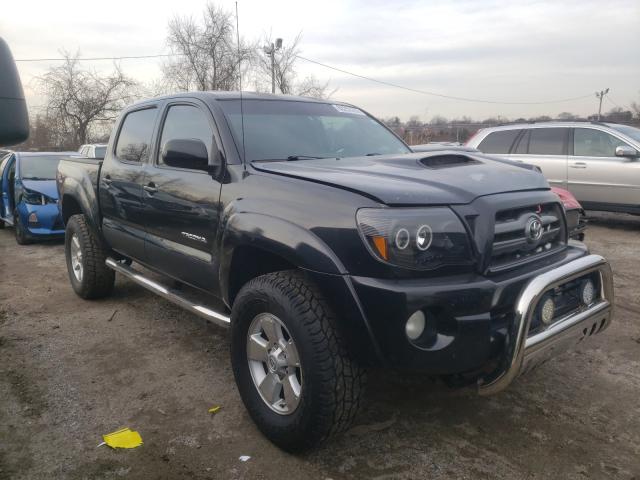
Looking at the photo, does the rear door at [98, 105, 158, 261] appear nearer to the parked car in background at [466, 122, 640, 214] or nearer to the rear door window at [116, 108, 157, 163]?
the rear door window at [116, 108, 157, 163]

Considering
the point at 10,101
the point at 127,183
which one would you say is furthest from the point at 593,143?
the point at 10,101

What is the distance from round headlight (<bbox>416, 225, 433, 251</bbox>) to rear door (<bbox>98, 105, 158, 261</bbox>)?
95.2 inches

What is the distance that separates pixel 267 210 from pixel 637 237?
7.16 metres

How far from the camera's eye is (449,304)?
220 cm

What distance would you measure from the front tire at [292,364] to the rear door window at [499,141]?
25.9 feet

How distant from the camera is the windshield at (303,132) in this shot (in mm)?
3289

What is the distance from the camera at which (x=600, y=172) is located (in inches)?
332

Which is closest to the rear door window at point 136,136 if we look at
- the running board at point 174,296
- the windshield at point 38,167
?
the running board at point 174,296

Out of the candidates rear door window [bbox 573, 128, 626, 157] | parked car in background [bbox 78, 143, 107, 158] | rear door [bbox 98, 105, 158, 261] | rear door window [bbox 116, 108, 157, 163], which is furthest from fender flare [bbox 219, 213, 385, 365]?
parked car in background [bbox 78, 143, 107, 158]

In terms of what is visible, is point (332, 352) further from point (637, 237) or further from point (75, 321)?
point (637, 237)

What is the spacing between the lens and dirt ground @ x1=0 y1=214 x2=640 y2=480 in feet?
8.28

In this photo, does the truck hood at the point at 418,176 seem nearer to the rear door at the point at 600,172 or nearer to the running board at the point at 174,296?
the running board at the point at 174,296

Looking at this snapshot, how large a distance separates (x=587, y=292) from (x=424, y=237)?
3.66 feet

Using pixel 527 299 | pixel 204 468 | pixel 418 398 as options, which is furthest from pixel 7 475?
pixel 527 299
